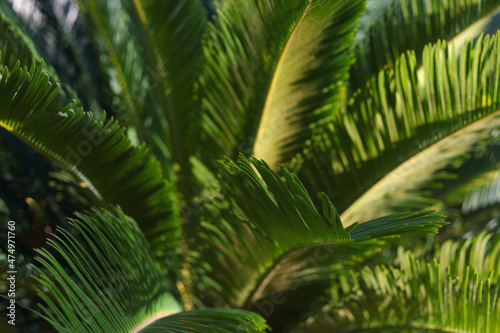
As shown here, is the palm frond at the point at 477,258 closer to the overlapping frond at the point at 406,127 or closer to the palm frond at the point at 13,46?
the overlapping frond at the point at 406,127

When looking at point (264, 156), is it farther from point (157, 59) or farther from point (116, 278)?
point (116, 278)

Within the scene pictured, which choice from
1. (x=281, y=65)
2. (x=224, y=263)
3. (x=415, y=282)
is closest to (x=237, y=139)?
(x=281, y=65)

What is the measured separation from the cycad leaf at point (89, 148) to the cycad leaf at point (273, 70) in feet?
1.12

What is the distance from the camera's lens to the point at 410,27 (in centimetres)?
180

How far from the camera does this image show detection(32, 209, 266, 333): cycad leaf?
3.34ft

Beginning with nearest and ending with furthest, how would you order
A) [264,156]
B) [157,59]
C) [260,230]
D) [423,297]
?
1. [260,230]
2. [423,297]
3. [264,156]
4. [157,59]

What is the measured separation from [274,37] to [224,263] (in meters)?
0.80

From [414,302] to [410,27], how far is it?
3.36 feet

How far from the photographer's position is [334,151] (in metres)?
1.67

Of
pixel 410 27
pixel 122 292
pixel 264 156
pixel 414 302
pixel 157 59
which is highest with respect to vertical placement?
pixel 157 59

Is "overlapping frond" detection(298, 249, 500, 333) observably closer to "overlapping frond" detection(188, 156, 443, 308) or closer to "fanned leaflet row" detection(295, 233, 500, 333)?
"fanned leaflet row" detection(295, 233, 500, 333)

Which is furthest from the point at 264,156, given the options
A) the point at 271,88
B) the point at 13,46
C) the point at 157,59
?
the point at 13,46

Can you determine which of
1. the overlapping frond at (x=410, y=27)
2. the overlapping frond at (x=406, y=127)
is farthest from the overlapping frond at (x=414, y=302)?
the overlapping frond at (x=410, y=27)

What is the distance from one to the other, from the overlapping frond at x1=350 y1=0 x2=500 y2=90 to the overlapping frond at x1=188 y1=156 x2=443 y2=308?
78cm
